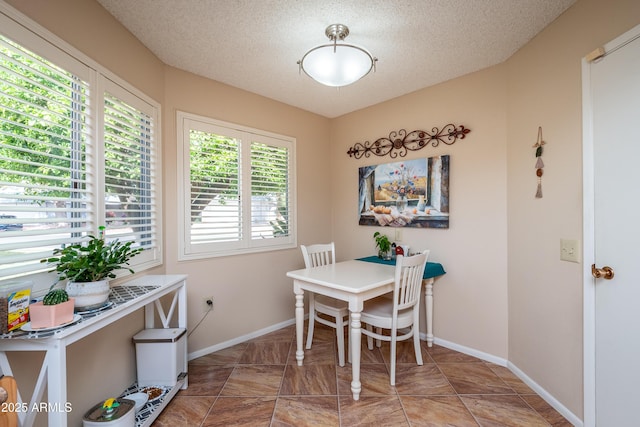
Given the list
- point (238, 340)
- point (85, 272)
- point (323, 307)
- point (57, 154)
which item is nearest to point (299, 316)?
point (323, 307)

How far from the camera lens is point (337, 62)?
5.73 ft

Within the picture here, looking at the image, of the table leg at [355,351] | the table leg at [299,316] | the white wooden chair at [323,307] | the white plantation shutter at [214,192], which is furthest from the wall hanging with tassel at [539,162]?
the white plantation shutter at [214,192]

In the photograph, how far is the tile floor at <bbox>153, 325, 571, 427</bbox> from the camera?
5.81 ft

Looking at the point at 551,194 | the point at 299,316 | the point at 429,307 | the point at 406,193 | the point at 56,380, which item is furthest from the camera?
the point at 406,193

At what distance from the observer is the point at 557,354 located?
1840 mm

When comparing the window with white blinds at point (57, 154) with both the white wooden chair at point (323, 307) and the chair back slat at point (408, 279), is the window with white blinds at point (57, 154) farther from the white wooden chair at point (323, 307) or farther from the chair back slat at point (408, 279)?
the chair back slat at point (408, 279)

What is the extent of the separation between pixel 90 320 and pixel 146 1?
1.75 m

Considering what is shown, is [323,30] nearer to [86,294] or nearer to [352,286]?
[352,286]

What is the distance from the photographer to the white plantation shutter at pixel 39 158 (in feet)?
4.06

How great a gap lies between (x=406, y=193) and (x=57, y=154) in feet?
8.76

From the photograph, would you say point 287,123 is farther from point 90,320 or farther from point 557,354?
point 557,354

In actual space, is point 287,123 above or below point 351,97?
below

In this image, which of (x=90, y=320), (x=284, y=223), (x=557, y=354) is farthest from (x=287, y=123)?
(x=557, y=354)

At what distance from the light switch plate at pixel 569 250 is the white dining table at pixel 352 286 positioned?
3.45 feet
